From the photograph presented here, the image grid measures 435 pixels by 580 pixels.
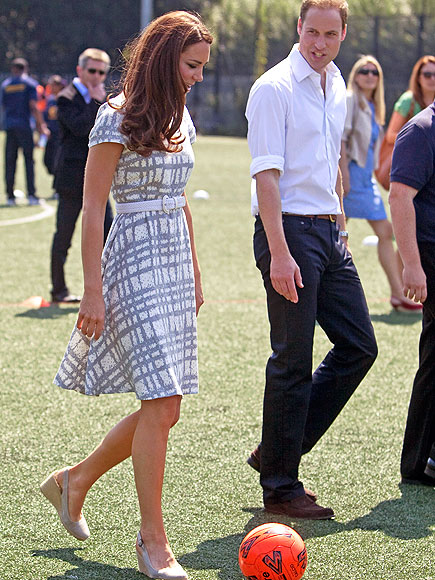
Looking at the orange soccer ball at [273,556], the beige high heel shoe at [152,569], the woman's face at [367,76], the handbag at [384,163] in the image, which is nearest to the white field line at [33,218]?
the handbag at [384,163]

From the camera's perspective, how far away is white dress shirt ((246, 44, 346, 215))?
12.9 ft

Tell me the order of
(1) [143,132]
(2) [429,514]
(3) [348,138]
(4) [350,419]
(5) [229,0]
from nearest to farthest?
1. (1) [143,132]
2. (2) [429,514]
3. (4) [350,419]
4. (3) [348,138]
5. (5) [229,0]

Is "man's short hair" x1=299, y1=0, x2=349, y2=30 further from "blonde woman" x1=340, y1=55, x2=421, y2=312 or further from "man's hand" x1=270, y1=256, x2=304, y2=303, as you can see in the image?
"blonde woman" x1=340, y1=55, x2=421, y2=312

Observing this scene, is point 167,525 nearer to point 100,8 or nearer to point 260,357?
point 260,357

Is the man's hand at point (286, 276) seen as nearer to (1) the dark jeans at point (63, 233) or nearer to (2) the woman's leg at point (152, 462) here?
(2) the woman's leg at point (152, 462)

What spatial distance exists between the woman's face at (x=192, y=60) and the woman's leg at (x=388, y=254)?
4.80 metres

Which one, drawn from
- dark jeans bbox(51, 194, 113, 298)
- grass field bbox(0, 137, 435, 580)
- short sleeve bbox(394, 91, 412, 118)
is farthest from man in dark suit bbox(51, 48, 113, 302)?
short sleeve bbox(394, 91, 412, 118)

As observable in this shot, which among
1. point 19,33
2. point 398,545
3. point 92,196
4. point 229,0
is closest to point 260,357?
point 398,545

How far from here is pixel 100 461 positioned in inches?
149

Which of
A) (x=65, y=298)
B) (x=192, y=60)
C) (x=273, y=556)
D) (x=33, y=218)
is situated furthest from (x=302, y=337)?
(x=33, y=218)

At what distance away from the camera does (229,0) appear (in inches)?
1734

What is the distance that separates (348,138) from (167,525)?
471 cm

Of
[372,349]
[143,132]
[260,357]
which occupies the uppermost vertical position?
[143,132]

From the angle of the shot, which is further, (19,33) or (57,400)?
(19,33)
